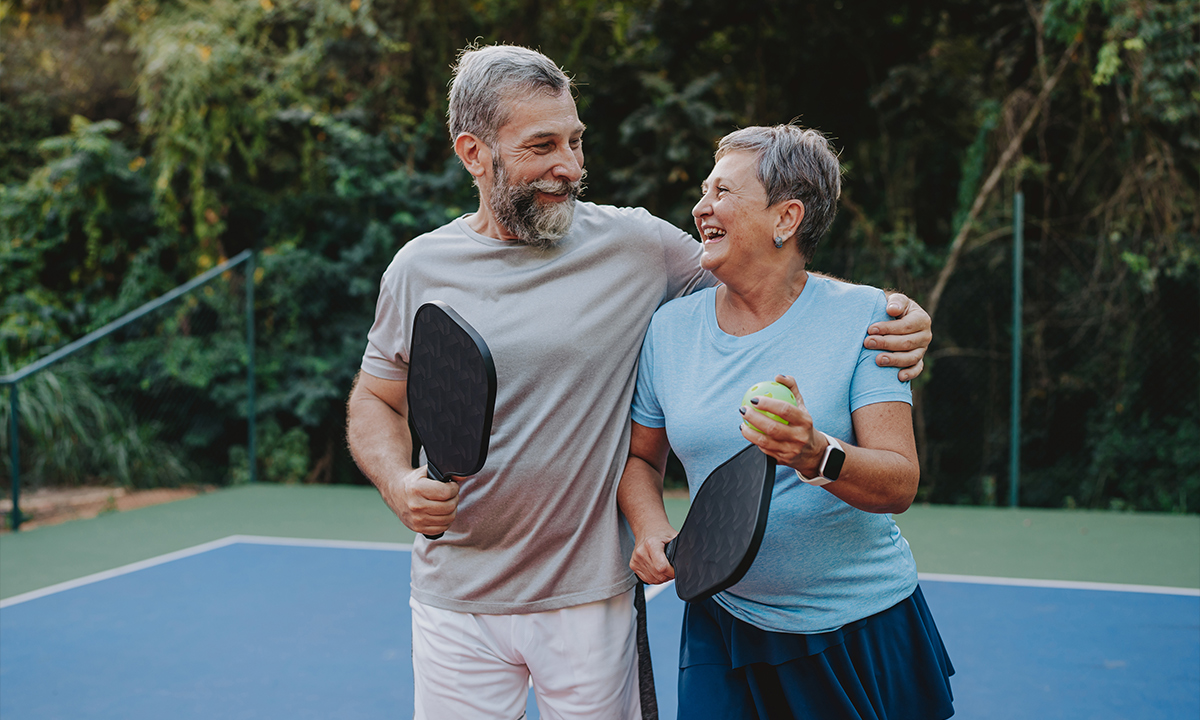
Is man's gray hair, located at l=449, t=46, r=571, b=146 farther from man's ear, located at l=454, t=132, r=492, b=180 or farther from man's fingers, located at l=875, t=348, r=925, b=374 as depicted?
Answer: man's fingers, located at l=875, t=348, r=925, b=374

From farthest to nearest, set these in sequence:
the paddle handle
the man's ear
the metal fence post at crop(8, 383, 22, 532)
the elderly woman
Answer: the metal fence post at crop(8, 383, 22, 532)
the man's ear
the elderly woman
the paddle handle

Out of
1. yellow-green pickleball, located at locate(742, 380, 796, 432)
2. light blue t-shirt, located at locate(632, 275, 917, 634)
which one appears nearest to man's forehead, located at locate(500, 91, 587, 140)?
light blue t-shirt, located at locate(632, 275, 917, 634)

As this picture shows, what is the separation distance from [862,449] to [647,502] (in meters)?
0.51

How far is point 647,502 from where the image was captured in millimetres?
2000

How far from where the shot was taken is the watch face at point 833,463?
1.57 metres

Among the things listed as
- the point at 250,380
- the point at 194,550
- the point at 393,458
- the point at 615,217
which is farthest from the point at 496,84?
the point at 250,380

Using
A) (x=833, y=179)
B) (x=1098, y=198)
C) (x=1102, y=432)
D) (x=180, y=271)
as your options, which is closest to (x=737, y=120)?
(x=1098, y=198)

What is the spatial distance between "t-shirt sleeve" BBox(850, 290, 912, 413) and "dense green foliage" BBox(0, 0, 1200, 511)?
6777mm

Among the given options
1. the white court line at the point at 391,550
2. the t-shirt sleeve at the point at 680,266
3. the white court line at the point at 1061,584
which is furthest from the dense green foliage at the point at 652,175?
the t-shirt sleeve at the point at 680,266

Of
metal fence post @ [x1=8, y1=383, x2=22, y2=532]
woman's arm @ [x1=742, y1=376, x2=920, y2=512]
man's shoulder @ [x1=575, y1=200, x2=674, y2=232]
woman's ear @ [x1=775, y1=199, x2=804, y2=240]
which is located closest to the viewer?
woman's arm @ [x1=742, y1=376, x2=920, y2=512]

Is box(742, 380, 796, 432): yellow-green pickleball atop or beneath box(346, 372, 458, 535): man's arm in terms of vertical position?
atop

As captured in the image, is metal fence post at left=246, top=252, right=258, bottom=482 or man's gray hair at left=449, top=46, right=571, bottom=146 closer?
man's gray hair at left=449, top=46, right=571, bottom=146

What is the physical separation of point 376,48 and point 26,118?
4144mm

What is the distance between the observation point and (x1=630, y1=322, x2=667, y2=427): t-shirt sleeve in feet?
6.75
